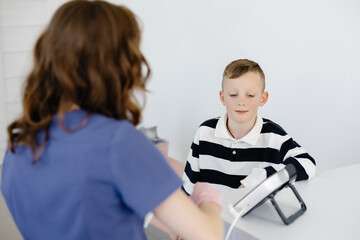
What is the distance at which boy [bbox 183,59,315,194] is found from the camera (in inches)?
73.6

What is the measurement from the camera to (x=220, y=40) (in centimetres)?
304

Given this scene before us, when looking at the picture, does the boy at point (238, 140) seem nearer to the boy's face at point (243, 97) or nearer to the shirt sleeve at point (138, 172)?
the boy's face at point (243, 97)

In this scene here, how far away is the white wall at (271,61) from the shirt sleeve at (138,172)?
2.14 meters

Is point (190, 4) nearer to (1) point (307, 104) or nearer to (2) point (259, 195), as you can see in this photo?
(1) point (307, 104)

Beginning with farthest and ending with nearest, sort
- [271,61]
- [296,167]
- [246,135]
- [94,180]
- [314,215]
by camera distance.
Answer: [271,61]
[246,135]
[296,167]
[314,215]
[94,180]

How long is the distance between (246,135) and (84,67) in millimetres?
1078

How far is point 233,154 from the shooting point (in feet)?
6.19

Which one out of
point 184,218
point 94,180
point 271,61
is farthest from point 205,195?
point 271,61

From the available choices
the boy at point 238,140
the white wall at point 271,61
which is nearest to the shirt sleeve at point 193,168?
the boy at point 238,140

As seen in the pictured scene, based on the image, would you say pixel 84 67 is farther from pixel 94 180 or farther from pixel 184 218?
pixel 184 218

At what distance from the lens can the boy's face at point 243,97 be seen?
188 cm

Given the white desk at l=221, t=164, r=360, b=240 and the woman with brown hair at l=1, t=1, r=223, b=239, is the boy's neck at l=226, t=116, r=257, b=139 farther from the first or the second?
the woman with brown hair at l=1, t=1, r=223, b=239

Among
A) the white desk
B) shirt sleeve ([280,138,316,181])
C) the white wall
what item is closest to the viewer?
the white desk

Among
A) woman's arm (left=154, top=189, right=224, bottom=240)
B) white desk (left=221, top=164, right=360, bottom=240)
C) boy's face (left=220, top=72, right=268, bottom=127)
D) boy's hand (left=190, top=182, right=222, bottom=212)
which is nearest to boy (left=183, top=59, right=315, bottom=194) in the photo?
boy's face (left=220, top=72, right=268, bottom=127)
